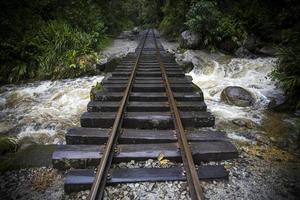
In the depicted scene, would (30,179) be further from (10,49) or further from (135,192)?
(10,49)

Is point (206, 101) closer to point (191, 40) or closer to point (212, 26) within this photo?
point (191, 40)

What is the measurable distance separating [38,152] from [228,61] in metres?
9.67

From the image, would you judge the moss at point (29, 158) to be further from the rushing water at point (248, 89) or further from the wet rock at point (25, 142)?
the rushing water at point (248, 89)

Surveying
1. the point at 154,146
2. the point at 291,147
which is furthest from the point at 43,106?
the point at 291,147

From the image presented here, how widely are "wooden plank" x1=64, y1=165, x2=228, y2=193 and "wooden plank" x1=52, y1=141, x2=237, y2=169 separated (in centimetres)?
27

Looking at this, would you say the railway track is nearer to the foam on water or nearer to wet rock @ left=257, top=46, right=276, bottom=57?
the foam on water

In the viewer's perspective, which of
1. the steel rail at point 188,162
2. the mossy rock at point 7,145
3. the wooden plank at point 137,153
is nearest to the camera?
the steel rail at point 188,162

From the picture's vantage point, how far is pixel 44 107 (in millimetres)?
8094

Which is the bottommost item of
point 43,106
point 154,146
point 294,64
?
point 43,106

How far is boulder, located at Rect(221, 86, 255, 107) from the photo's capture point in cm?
783

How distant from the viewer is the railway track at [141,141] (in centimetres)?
392

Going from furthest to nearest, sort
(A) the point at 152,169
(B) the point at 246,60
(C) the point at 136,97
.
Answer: (B) the point at 246,60 → (C) the point at 136,97 → (A) the point at 152,169

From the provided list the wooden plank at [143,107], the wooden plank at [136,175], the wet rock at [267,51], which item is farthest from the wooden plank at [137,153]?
the wet rock at [267,51]

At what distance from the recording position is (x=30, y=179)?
4.26 metres
